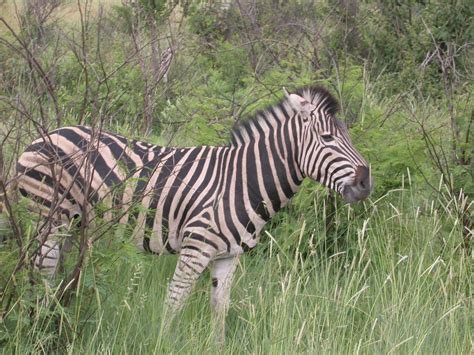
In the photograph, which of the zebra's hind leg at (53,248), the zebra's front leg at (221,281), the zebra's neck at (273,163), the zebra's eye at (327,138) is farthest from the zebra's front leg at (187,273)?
the zebra's eye at (327,138)

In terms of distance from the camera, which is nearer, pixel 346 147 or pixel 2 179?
pixel 2 179

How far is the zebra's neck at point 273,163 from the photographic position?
14.6 feet

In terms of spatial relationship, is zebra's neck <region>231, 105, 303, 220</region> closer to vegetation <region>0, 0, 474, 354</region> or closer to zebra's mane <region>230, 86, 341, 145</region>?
zebra's mane <region>230, 86, 341, 145</region>

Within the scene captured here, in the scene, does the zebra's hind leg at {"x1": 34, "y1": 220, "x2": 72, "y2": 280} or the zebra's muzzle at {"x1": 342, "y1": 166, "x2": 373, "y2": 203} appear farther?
the zebra's muzzle at {"x1": 342, "y1": 166, "x2": 373, "y2": 203}

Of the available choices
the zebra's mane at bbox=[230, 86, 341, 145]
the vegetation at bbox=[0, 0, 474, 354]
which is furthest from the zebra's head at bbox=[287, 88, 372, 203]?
the vegetation at bbox=[0, 0, 474, 354]

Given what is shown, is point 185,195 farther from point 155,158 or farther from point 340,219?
point 340,219

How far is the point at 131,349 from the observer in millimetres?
3807

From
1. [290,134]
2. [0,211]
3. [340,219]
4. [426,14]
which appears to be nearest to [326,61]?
[426,14]

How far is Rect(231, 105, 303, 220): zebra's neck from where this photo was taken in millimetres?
4457

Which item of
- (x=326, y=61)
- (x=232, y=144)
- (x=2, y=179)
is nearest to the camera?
(x=2, y=179)

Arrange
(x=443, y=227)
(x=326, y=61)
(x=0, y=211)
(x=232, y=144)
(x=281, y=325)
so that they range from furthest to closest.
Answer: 1. (x=326, y=61)
2. (x=443, y=227)
3. (x=232, y=144)
4. (x=0, y=211)
5. (x=281, y=325)

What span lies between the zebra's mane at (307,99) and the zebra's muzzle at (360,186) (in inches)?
13.8

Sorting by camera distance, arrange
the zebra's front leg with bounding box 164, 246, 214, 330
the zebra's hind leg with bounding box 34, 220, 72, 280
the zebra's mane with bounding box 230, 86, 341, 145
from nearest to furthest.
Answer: the zebra's hind leg with bounding box 34, 220, 72, 280 < the zebra's front leg with bounding box 164, 246, 214, 330 < the zebra's mane with bounding box 230, 86, 341, 145

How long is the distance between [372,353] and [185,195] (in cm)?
142
